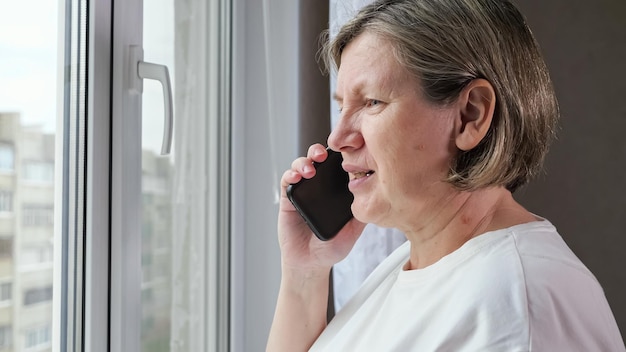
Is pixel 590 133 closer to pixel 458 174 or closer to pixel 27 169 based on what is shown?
pixel 458 174

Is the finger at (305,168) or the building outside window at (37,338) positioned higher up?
the finger at (305,168)

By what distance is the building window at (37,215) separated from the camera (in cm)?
89

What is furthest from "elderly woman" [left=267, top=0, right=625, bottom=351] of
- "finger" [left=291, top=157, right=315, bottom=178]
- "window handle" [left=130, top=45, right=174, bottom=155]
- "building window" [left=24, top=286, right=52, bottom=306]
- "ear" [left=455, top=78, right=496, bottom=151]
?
"building window" [left=24, top=286, right=52, bottom=306]

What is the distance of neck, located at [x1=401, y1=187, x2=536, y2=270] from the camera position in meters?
0.81

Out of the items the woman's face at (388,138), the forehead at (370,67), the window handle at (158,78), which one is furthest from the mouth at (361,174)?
the window handle at (158,78)

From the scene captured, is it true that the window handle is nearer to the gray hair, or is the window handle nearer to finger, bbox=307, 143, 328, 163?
finger, bbox=307, 143, 328, 163

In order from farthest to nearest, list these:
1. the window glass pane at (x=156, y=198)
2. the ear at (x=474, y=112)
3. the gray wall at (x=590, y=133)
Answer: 1. the gray wall at (x=590, y=133)
2. the window glass pane at (x=156, y=198)
3. the ear at (x=474, y=112)

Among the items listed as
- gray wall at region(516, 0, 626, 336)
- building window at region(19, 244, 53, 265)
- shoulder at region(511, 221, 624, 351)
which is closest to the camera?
shoulder at region(511, 221, 624, 351)

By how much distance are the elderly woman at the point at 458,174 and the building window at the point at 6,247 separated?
1.51ft

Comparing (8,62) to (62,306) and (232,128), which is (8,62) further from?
(232,128)

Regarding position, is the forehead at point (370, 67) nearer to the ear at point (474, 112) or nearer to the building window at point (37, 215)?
the ear at point (474, 112)

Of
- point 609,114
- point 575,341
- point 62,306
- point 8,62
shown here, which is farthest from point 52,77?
point 609,114

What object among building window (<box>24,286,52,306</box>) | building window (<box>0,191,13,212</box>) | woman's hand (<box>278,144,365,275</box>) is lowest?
building window (<box>24,286,52,306</box>)

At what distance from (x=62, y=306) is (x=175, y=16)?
598mm
